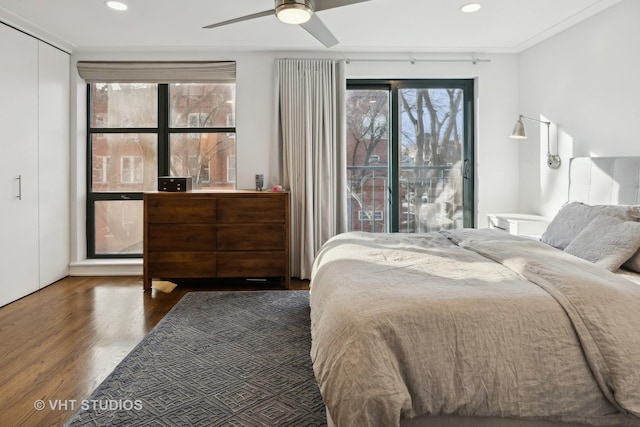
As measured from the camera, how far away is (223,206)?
12.8 feet

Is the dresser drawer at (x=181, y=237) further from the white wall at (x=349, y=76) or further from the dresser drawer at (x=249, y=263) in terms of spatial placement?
the white wall at (x=349, y=76)

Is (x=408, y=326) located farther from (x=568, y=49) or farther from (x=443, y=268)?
(x=568, y=49)

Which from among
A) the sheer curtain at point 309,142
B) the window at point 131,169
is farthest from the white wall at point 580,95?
the window at point 131,169

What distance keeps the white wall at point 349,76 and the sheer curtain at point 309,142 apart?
139 mm

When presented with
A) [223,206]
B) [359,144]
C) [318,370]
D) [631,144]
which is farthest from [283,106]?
[318,370]

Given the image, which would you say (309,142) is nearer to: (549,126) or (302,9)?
(302,9)

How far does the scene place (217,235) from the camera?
391cm

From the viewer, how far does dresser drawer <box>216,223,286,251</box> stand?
3.91 metres

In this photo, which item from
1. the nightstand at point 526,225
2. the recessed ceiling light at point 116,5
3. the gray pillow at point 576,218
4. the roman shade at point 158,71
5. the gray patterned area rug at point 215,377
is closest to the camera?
the gray patterned area rug at point 215,377

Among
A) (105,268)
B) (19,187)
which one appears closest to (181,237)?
(105,268)

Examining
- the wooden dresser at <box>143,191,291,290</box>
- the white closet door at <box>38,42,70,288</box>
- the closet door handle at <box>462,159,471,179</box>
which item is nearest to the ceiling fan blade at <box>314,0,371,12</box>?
the wooden dresser at <box>143,191,291,290</box>

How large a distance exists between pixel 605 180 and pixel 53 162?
489 cm

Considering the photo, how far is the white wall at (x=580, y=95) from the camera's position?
2.92 metres

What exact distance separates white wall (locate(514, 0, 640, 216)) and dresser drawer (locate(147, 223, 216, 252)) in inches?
129
